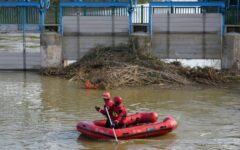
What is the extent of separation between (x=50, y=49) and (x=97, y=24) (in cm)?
235

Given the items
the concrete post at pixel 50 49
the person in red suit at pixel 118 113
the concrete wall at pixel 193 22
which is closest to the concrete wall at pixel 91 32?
the concrete post at pixel 50 49

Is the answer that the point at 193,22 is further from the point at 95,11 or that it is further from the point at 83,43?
the point at 83,43

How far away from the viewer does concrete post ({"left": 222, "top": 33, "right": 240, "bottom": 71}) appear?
2453 cm

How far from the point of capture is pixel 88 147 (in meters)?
13.4

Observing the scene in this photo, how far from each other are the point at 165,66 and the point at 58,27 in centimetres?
561

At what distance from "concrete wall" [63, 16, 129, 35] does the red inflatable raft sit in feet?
38.4

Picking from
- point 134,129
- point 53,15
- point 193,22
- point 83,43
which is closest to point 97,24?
point 83,43

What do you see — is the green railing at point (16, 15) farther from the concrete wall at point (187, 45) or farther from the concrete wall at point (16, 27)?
the concrete wall at point (187, 45)

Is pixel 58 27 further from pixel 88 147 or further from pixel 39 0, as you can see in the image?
pixel 88 147

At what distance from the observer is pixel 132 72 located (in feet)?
73.6

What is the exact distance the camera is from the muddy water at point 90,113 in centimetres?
1366

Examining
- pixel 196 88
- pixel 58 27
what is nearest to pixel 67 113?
pixel 196 88

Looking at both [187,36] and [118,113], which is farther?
[187,36]

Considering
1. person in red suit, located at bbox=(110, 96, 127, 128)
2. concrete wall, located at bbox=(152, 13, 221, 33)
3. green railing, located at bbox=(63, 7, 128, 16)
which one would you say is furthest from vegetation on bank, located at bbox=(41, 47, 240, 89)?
person in red suit, located at bbox=(110, 96, 127, 128)
